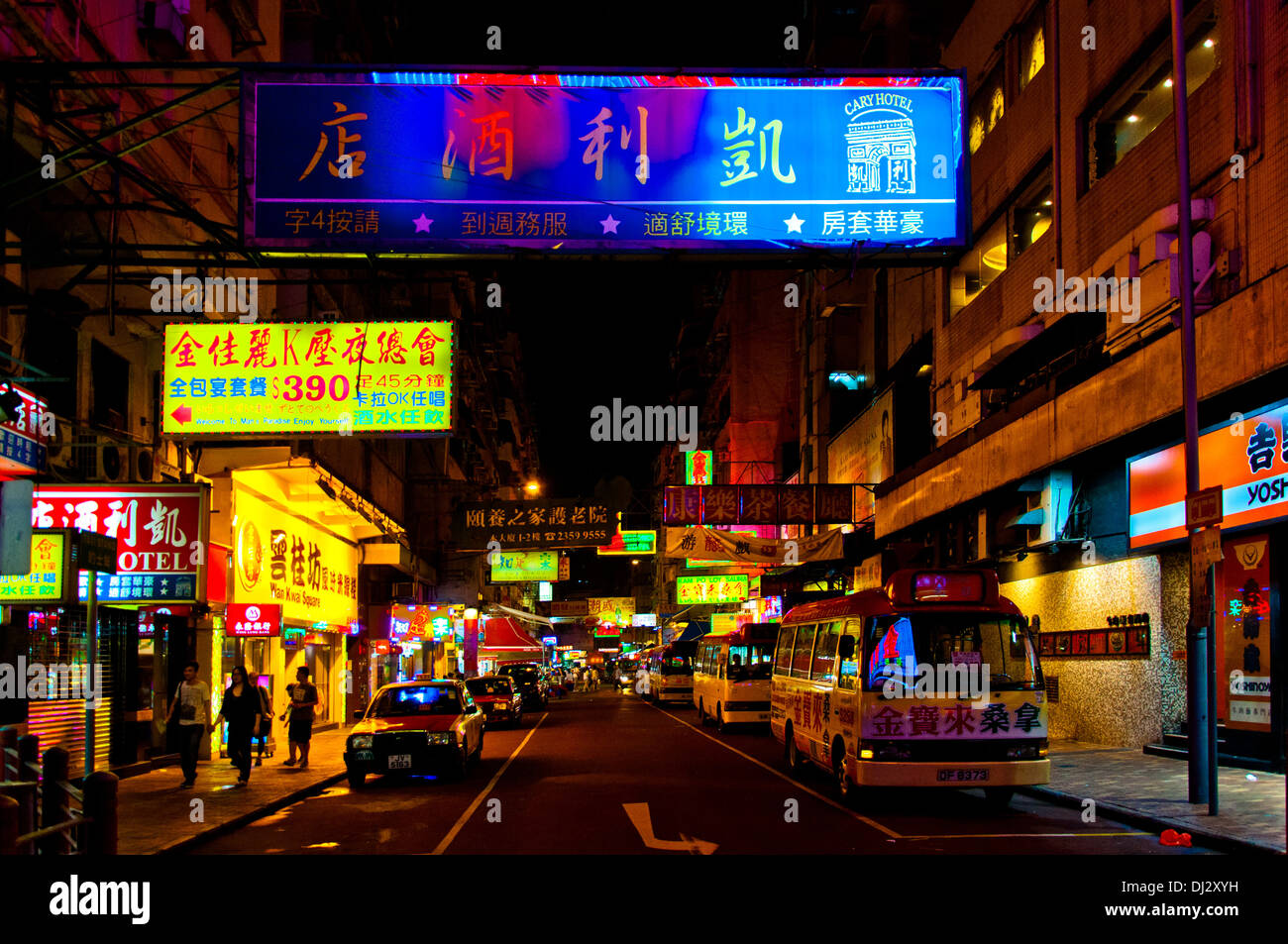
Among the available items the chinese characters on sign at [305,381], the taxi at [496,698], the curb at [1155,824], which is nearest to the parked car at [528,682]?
the taxi at [496,698]

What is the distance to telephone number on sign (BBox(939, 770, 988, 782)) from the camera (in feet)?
44.0

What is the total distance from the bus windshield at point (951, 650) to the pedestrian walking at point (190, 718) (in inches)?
402

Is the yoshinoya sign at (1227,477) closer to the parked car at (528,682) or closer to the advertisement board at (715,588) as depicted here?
the parked car at (528,682)

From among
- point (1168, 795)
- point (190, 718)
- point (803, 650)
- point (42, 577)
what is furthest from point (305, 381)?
point (1168, 795)

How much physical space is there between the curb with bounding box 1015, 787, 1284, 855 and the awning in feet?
117

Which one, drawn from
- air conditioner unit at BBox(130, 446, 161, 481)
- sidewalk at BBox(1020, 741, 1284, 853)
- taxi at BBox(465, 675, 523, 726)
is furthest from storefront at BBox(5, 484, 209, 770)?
taxi at BBox(465, 675, 523, 726)

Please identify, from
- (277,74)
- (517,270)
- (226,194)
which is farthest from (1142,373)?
(226,194)

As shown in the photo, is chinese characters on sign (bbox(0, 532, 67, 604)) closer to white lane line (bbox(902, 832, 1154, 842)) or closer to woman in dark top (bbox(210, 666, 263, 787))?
woman in dark top (bbox(210, 666, 263, 787))

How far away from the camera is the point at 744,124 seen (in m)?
14.0

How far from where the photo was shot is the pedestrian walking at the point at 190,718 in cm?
1717

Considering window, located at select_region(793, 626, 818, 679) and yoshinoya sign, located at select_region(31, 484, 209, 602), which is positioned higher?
yoshinoya sign, located at select_region(31, 484, 209, 602)

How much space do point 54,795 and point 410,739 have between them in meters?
9.75

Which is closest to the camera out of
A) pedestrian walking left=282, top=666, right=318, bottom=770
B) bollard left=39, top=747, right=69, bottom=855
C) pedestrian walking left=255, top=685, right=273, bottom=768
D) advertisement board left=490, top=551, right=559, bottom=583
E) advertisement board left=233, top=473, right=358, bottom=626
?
bollard left=39, top=747, right=69, bottom=855

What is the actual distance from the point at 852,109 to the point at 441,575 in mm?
42042
